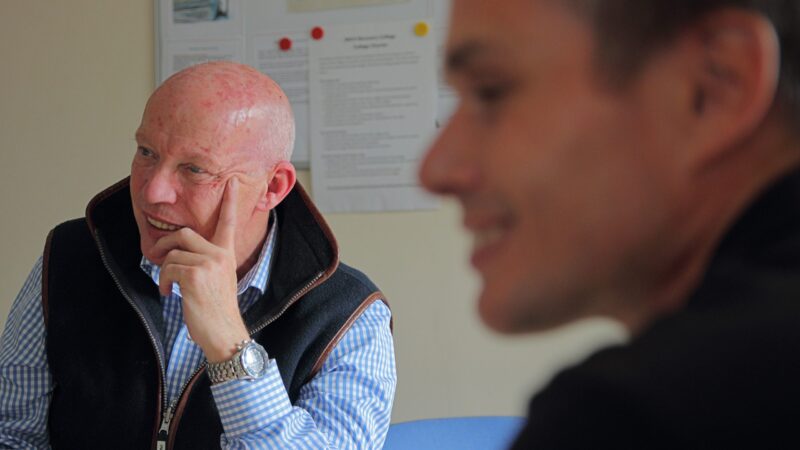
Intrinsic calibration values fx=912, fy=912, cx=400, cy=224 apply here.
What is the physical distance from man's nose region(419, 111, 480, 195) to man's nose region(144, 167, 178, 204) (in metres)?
1.09

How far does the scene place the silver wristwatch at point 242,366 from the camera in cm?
125

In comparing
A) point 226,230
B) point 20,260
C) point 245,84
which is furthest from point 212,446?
point 20,260

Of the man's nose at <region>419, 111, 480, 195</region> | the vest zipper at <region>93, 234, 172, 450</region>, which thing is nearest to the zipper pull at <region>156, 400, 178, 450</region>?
the vest zipper at <region>93, 234, 172, 450</region>

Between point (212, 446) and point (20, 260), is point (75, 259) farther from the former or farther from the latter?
point (20, 260)

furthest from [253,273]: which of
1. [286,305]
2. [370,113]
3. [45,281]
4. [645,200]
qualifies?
[645,200]

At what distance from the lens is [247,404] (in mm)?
1234

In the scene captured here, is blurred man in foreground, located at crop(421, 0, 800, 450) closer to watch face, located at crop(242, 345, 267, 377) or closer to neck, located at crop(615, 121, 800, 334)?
neck, located at crop(615, 121, 800, 334)

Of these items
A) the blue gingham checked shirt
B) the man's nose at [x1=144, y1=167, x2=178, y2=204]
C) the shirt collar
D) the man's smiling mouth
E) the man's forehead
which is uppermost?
the man's forehead

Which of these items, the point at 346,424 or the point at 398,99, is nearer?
the point at 346,424

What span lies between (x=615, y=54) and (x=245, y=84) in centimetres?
119

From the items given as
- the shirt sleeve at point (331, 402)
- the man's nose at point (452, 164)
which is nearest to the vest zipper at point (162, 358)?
the shirt sleeve at point (331, 402)

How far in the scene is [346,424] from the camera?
4.44 feet

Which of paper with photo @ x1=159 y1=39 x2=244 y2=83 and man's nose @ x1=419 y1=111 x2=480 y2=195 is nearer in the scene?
man's nose @ x1=419 y1=111 x2=480 y2=195

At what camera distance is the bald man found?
1.35 meters
